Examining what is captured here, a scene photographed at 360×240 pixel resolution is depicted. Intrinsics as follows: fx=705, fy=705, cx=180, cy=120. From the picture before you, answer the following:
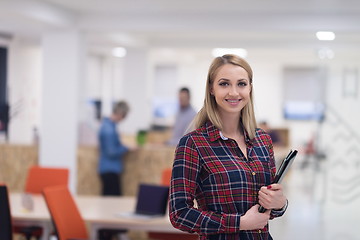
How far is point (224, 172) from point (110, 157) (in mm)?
6842

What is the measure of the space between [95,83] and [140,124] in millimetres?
4336

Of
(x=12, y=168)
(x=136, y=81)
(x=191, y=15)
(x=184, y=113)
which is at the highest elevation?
(x=191, y=15)

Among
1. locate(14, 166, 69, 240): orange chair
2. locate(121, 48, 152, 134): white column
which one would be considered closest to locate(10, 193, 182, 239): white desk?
locate(14, 166, 69, 240): orange chair

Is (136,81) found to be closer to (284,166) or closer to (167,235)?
(167,235)

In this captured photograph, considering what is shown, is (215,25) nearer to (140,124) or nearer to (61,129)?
(61,129)

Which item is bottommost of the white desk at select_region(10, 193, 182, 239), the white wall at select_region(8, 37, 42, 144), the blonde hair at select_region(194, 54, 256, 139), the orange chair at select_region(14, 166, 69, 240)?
the white desk at select_region(10, 193, 182, 239)

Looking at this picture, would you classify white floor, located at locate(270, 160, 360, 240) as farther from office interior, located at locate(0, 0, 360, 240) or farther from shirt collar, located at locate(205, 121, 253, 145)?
shirt collar, located at locate(205, 121, 253, 145)

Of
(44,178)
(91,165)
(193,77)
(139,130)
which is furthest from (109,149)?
(193,77)

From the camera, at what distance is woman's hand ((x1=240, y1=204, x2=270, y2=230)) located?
233 centimetres

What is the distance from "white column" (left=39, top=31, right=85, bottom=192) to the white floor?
3108 mm

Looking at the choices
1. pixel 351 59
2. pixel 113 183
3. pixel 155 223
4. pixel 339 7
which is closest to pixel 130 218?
pixel 155 223

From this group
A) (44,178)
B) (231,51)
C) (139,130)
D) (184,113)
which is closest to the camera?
(44,178)

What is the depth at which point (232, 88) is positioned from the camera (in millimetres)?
2426

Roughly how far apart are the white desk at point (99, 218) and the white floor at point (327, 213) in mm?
2938
